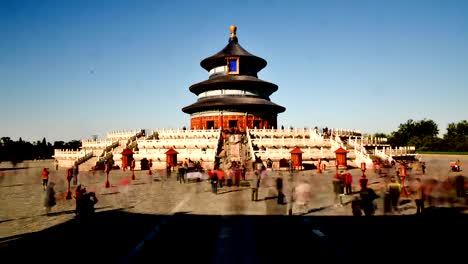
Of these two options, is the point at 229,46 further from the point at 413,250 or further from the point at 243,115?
the point at 413,250

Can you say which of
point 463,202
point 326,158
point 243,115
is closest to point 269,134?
point 326,158

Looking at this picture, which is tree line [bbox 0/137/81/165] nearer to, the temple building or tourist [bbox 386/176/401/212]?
the temple building

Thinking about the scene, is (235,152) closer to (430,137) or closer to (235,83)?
(235,83)

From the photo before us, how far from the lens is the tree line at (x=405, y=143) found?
69750 millimetres

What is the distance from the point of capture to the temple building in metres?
49.3

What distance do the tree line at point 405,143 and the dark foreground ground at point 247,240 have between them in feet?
128

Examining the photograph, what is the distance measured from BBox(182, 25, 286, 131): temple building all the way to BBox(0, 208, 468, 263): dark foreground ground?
110 feet

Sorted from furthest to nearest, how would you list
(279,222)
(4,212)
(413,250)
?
(4,212) → (279,222) → (413,250)

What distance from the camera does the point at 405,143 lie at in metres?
117

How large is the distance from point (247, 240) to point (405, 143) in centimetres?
12136

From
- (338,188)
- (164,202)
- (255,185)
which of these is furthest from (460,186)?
(164,202)

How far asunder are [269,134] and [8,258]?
3188cm

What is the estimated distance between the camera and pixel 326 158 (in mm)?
34375

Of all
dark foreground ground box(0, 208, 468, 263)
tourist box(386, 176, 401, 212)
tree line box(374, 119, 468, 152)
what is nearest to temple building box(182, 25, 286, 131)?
tourist box(386, 176, 401, 212)
